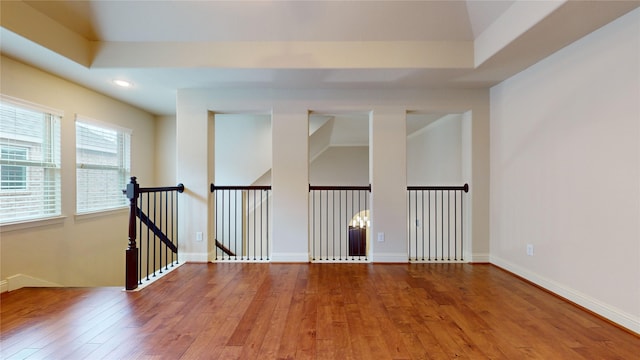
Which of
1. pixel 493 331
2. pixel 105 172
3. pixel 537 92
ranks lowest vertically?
pixel 493 331

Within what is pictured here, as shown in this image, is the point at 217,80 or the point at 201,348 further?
the point at 217,80

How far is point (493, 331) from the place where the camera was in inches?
74.7

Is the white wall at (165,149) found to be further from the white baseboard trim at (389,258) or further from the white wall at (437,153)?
the white wall at (437,153)

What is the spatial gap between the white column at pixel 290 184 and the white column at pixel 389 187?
90 centimetres

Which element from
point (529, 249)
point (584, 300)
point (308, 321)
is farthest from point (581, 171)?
point (308, 321)

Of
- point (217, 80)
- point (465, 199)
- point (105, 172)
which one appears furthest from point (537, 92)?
point (105, 172)

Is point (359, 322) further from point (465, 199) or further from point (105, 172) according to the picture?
point (105, 172)

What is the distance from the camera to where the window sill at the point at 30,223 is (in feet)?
8.48

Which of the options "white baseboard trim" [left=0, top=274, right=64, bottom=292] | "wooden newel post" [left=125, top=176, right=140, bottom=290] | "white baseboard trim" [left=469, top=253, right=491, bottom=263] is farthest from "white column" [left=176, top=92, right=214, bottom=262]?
"white baseboard trim" [left=469, top=253, right=491, bottom=263]

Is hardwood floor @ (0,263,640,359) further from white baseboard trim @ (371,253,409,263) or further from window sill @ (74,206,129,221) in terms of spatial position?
window sill @ (74,206,129,221)

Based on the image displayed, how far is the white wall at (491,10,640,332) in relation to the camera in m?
1.93

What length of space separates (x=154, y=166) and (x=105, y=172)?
39.8 inches

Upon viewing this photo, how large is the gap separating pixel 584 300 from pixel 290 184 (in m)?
3.02

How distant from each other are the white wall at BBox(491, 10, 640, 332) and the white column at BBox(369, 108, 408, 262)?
117cm
